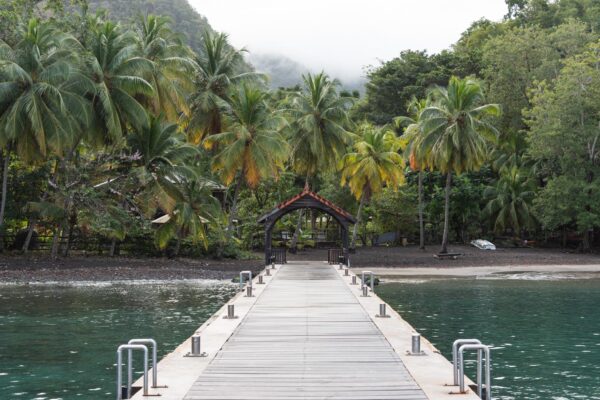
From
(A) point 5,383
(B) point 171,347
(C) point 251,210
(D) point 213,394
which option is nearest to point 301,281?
(B) point 171,347

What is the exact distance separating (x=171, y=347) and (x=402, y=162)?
1265 inches

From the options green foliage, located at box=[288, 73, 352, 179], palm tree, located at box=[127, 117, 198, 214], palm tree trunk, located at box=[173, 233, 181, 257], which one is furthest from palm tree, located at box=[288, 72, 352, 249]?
palm tree, located at box=[127, 117, 198, 214]

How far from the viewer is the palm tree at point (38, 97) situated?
30797 mm

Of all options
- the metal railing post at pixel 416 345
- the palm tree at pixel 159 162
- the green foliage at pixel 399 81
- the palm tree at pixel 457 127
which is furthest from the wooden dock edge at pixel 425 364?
the green foliage at pixel 399 81

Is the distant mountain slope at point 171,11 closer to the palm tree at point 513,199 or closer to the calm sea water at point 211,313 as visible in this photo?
the palm tree at point 513,199

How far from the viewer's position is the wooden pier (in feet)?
27.7

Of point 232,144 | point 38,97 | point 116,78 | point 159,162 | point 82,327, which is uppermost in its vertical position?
point 116,78

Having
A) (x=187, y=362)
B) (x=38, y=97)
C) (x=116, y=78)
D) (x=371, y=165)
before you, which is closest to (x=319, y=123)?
(x=371, y=165)

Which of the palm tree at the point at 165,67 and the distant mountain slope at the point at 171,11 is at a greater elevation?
the distant mountain slope at the point at 171,11

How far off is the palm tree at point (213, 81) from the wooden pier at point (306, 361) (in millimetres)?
25772

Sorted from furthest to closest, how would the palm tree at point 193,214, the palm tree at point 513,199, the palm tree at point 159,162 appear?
the palm tree at point 513,199, the palm tree at point 193,214, the palm tree at point 159,162

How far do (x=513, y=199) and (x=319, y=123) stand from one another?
17.7 meters

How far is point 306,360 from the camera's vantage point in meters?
10.4

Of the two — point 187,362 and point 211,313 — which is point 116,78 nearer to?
point 211,313
